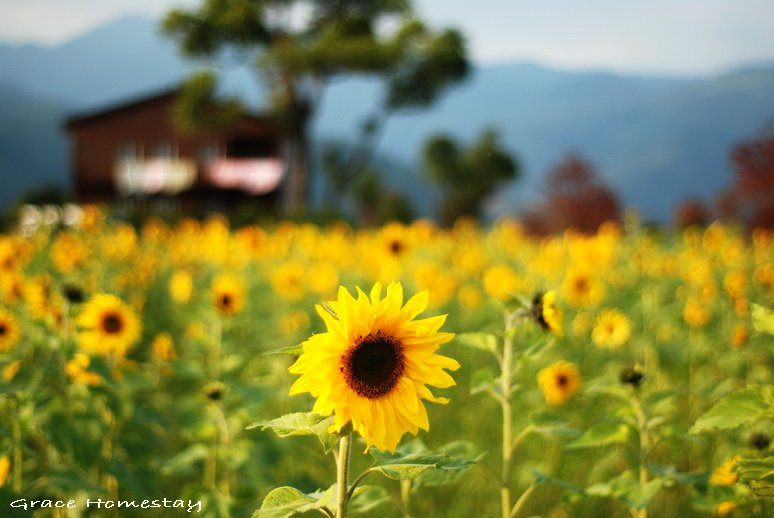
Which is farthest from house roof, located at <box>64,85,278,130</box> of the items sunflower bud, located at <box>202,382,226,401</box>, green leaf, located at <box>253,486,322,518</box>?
green leaf, located at <box>253,486,322,518</box>

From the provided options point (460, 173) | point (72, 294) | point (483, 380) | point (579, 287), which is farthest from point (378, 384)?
point (460, 173)

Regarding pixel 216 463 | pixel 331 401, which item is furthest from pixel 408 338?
pixel 216 463

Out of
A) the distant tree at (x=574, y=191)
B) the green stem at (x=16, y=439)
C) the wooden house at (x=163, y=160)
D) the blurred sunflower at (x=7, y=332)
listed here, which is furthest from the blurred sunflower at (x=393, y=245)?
the wooden house at (x=163, y=160)

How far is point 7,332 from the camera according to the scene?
2549 mm

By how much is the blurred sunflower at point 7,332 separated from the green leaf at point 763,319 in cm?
227

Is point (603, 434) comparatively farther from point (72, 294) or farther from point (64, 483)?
point (72, 294)

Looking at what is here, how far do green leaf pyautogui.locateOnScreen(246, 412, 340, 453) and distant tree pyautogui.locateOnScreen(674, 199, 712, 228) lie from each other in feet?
50.1

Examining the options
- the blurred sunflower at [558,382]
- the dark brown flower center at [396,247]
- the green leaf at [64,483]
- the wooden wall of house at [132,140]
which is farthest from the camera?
the wooden wall of house at [132,140]

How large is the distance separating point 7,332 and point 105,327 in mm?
312

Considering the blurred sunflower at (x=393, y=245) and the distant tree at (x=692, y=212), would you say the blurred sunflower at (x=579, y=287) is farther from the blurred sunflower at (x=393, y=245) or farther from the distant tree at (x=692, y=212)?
the distant tree at (x=692, y=212)

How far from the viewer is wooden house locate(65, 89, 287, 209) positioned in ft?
92.6

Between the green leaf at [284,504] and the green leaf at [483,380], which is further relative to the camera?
the green leaf at [483,380]

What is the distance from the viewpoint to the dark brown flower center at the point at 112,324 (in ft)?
8.83

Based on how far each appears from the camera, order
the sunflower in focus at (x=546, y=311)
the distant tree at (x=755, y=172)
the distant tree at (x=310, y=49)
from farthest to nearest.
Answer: the distant tree at (x=310, y=49), the distant tree at (x=755, y=172), the sunflower in focus at (x=546, y=311)
